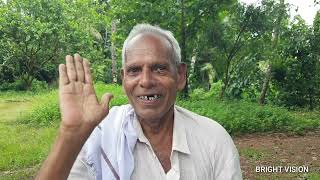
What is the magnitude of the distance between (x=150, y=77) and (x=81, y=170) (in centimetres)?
51

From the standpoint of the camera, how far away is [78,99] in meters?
1.49

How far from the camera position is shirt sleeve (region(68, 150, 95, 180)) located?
1.68 meters

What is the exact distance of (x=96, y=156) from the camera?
171 centimetres

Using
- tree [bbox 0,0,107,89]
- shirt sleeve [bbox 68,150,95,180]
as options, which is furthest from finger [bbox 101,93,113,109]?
tree [bbox 0,0,107,89]

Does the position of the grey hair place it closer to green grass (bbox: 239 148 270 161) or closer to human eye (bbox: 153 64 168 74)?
human eye (bbox: 153 64 168 74)

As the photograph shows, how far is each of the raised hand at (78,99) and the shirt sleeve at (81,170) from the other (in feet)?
0.94

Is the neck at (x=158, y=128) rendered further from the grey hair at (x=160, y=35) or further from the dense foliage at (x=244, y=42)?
the dense foliage at (x=244, y=42)

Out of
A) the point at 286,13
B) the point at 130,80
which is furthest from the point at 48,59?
the point at 130,80

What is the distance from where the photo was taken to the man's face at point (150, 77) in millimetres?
1843

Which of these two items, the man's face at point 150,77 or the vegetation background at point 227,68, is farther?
the vegetation background at point 227,68

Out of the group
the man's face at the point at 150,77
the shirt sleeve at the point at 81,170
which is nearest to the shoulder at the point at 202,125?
the man's face at the point at 150,77

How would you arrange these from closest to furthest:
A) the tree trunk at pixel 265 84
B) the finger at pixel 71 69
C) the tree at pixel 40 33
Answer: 1. the finger at pixel 71 69
2. the tree trunk at pixel 265 84
3. the tree at pixel 40 33

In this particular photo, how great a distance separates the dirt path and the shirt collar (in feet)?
13.9

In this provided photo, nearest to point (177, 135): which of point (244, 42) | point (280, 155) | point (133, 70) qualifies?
point (133, 70)
